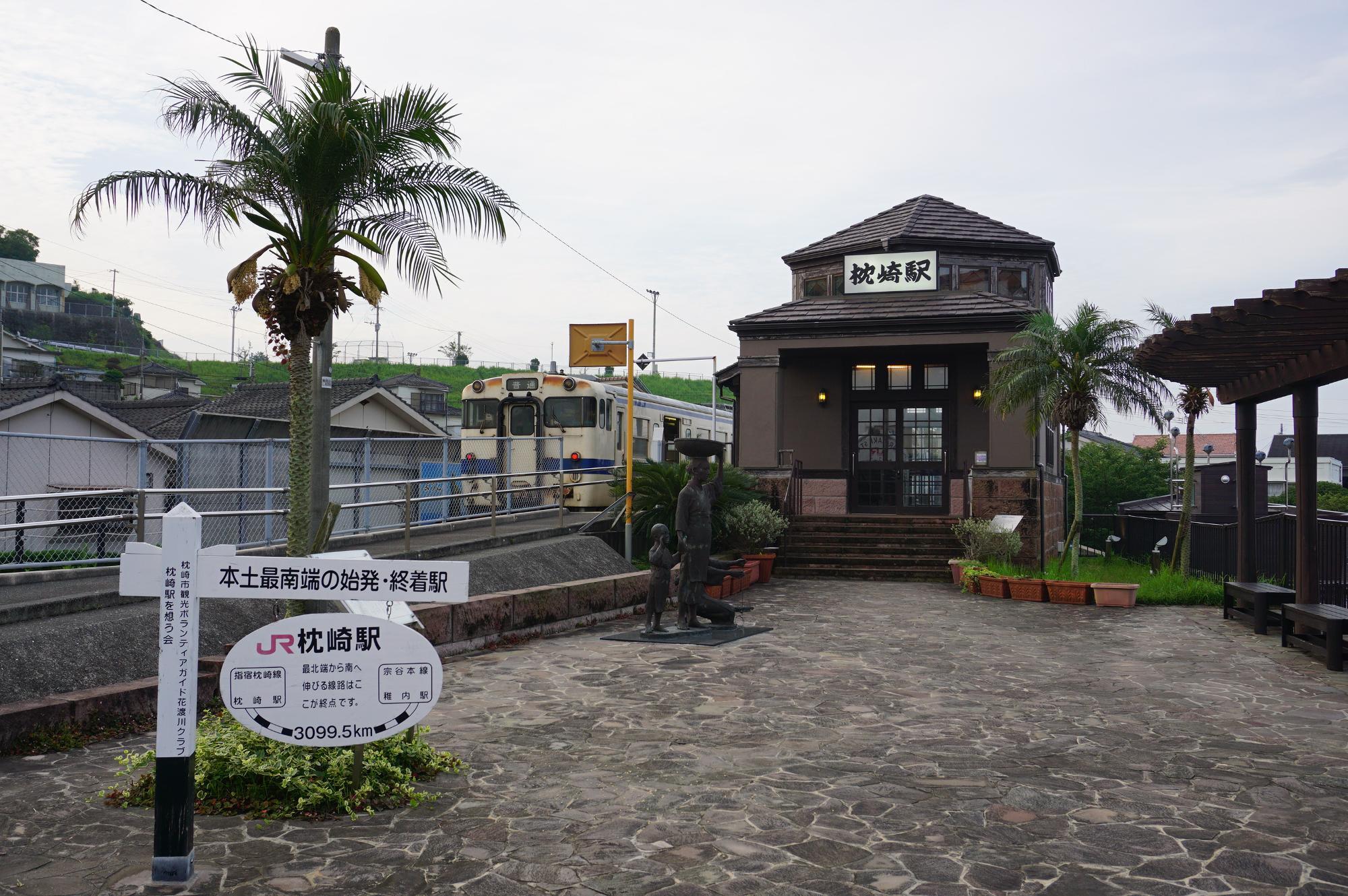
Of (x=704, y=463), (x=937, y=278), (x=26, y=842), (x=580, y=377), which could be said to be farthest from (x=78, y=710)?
(x=937, y=278)

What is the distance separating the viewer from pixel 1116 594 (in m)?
16.7

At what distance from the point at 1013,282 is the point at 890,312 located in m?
4.06

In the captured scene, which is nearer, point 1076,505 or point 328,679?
point 328,679

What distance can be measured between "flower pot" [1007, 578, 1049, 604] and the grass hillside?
65.9 meters

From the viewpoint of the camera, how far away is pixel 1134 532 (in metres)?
26.5

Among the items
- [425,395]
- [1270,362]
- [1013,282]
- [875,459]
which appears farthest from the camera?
[425,395]

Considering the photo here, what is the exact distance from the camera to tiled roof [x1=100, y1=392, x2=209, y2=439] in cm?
2955

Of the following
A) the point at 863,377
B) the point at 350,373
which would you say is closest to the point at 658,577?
the point at 863,377

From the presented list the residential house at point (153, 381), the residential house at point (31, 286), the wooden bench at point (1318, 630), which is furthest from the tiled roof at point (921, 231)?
the residential house at point (31, 286)

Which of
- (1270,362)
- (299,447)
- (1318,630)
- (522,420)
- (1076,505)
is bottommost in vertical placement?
(1318,630)

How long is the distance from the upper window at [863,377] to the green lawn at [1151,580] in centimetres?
594

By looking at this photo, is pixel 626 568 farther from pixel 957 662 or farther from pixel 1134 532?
pixel 1134 532

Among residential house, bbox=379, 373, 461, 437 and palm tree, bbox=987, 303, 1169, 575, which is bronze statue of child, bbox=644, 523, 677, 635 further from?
residential house, bbox=379, 373, 461, 437

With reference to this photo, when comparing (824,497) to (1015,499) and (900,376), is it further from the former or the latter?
(1015,499)
